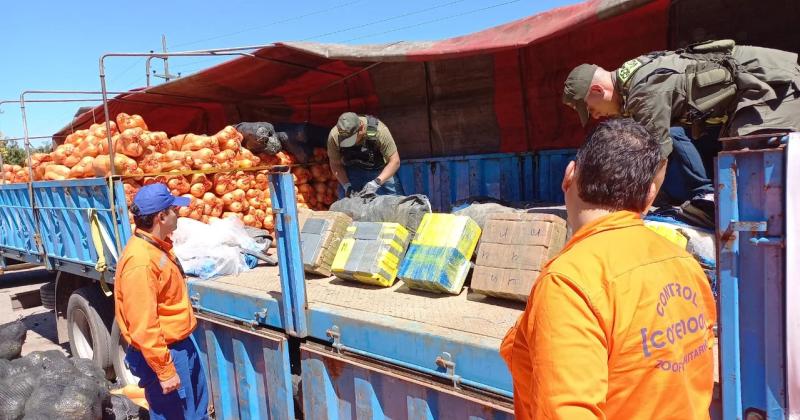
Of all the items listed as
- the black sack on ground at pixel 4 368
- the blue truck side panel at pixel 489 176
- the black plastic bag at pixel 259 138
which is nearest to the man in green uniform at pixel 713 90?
the blue truck side panel at pixel 489 176

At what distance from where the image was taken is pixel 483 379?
223 centimetres

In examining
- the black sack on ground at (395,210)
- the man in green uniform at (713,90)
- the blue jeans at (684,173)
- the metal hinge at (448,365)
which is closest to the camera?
the metal hinge at (448,365)

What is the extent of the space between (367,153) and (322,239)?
1901 mm

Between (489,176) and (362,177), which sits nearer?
(489,176)

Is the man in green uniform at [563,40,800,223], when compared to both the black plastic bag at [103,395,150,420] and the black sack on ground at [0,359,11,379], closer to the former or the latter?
the black plastic bag at [103,395,150,420]

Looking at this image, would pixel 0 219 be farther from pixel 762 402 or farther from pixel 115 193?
pixel 762 402

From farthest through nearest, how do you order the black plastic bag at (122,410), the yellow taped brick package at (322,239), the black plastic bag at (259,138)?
1. the black plastic bag at (259,138)
2. the black plastic bag at (122,410)
3. the yellow taped brick package at (322,239)

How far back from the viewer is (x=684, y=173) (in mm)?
3234

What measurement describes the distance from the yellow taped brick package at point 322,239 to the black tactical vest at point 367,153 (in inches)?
59.5

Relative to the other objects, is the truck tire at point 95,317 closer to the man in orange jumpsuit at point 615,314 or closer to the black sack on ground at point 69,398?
the black sack on ground at point 69,398

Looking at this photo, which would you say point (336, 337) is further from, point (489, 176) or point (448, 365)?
point (489, 176)

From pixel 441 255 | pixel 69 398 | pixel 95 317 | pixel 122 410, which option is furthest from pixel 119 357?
pixel 441 255

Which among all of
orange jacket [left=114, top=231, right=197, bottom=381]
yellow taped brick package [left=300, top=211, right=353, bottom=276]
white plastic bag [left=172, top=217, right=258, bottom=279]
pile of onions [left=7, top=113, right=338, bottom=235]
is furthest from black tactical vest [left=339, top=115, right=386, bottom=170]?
orange jacket [left=114, top=231, right=197, bottom=381]

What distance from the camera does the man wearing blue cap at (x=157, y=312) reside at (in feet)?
9.37
